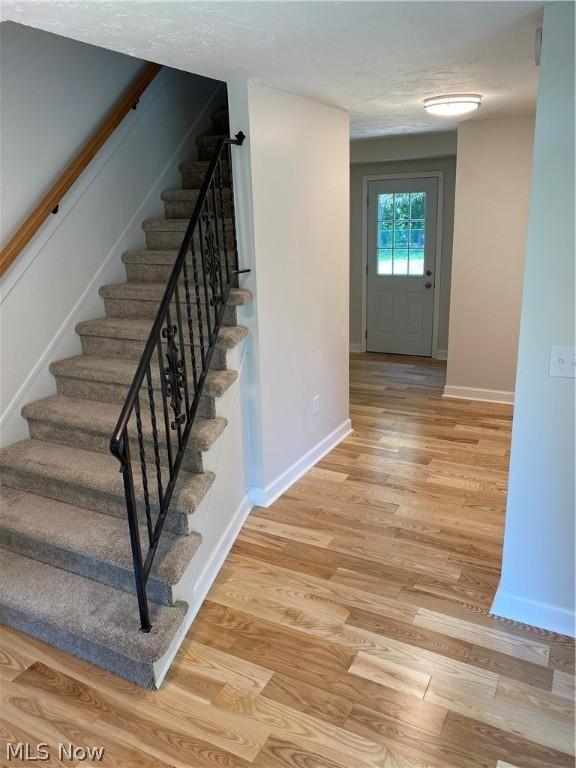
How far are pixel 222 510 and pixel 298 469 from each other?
895 mm

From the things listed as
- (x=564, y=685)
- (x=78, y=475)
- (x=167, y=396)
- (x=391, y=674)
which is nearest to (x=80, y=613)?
(x=78, y=475)

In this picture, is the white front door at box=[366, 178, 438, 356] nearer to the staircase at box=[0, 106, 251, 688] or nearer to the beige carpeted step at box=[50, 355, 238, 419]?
the staircase at box=[0, 106, 251, 688]

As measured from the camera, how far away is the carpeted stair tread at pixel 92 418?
2.58 metres

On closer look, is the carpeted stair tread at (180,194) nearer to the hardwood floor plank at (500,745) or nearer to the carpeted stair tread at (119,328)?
the carpeted stair tread at (119,328)

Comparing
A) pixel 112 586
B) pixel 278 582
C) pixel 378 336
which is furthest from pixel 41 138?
pixel 378 336

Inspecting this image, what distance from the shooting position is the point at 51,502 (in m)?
2.69

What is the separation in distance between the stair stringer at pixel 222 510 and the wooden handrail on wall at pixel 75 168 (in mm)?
1205

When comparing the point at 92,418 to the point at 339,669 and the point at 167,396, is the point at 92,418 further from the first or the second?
the point at 339,669

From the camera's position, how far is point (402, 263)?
21.2 feet

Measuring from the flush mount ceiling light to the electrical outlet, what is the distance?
192 cm

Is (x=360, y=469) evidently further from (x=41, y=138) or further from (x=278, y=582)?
(x=41, y=138)

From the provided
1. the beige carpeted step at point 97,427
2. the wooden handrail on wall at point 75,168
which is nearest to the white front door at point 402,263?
the wooden handrail on wall at point 75,168

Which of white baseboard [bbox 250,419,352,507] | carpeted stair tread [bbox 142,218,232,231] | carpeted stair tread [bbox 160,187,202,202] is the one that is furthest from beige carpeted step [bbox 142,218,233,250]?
white baseboard [bbox 250,419,352,507]

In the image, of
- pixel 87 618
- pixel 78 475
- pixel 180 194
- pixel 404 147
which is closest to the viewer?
pixel 87 618
